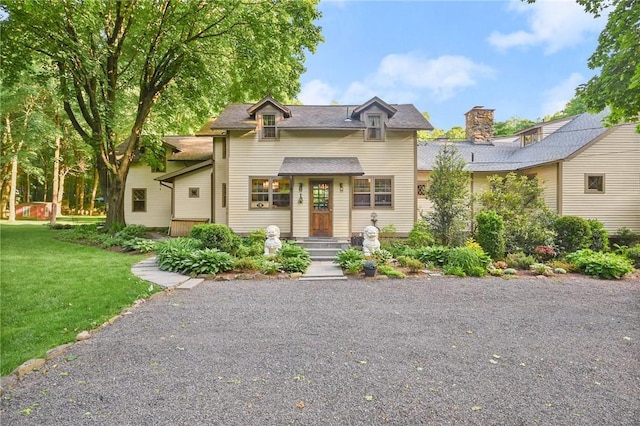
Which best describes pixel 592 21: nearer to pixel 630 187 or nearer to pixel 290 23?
pixel 630 187

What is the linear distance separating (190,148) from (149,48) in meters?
6.27

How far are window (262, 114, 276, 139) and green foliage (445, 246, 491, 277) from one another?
27.7ft

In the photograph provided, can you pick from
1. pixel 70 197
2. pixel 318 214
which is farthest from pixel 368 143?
pixel 70 197

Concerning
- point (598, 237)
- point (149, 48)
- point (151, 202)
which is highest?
point (149, 48)

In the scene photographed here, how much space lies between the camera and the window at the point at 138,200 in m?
18.4

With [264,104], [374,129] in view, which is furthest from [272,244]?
[374,129]

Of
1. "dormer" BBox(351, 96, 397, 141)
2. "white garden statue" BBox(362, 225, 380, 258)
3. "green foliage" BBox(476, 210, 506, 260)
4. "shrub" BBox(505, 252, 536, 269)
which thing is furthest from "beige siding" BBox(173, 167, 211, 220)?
"shrub" BBox(505, 252, 536, 269)

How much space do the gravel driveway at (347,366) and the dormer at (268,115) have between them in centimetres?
885

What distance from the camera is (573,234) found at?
10453 millimetres

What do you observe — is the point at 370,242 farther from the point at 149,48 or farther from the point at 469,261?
the point at 149,48

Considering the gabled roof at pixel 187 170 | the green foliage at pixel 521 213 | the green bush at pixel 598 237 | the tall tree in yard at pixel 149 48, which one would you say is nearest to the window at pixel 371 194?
the green foliage at pixel 521 213

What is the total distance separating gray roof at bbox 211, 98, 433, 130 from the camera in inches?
516

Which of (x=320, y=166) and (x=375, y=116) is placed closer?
(x=320, y=166)

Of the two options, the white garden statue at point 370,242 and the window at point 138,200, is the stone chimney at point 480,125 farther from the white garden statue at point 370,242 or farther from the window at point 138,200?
the window at point 138,200
